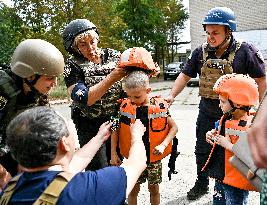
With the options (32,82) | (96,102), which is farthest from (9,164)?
(96,102)

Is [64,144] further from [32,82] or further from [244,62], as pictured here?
[244,62]

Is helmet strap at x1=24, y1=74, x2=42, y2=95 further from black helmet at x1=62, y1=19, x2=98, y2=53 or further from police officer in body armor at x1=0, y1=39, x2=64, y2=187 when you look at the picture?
black helmet at x1=62, y1=19, x2=98, y2=53

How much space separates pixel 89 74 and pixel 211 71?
1.30 metres

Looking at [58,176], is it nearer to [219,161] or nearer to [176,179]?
[219,161]

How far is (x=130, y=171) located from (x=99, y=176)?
0.22 meters

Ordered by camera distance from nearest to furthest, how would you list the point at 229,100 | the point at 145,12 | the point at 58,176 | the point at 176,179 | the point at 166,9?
the point at 58,176 < the point at 229,100 < the point at 176,179 < the point at 145,12 < the point at 166,9

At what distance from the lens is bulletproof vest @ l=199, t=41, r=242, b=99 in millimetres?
3979

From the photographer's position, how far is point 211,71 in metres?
4.09

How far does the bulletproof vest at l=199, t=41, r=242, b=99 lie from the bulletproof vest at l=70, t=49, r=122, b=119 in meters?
0.99

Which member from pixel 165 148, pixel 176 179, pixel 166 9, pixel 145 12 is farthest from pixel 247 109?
pixel 166 9

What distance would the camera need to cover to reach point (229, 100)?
10.4 ft

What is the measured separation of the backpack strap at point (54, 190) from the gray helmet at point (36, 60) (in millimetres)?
1245

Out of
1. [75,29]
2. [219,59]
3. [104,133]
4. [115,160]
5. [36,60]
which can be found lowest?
[115,160]

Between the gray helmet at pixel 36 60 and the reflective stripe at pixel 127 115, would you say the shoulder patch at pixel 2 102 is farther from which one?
the reflective stripe at pixel 127 115
